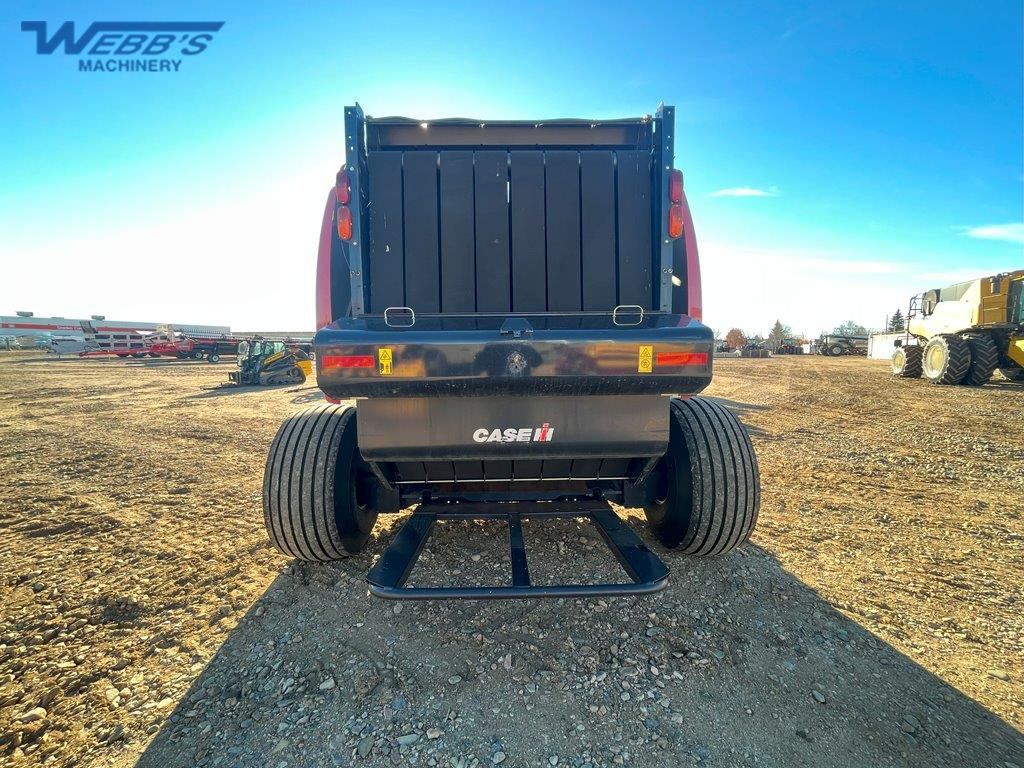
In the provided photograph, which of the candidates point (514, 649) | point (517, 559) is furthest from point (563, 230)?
point (514, 649)

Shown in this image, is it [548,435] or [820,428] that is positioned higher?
[548,435]

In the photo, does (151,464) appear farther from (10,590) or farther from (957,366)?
(957,366)

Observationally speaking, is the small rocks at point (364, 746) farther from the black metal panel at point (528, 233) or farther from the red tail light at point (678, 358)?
the black metal panel at point (528, 233)

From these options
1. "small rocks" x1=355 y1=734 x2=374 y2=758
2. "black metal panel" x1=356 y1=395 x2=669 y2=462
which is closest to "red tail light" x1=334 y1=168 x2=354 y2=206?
"black metal panel" x1=356 y1=395 x2=669 y2=462

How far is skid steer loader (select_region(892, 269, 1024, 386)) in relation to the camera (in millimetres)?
12453

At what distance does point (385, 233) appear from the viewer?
2520 millimetres

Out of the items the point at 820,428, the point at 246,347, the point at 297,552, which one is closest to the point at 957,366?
the point at 820,428

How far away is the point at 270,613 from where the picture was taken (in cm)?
245

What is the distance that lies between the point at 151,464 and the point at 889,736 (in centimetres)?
721

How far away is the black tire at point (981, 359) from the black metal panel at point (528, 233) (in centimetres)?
1663

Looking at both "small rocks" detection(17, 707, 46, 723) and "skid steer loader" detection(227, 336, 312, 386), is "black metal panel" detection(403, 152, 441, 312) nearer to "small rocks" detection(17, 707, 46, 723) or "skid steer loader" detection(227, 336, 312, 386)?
"small rocks" detection(17, 707, 46, 723)

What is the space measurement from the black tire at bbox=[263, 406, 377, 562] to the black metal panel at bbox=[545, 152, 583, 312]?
151 centimetres

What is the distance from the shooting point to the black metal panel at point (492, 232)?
99.4 inches

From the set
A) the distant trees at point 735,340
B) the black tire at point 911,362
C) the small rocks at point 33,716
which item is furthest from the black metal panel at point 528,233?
the distant trees at point 735,340
